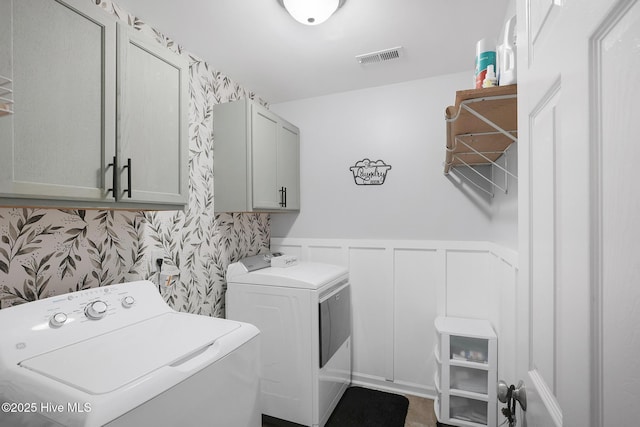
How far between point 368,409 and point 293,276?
1.14 m

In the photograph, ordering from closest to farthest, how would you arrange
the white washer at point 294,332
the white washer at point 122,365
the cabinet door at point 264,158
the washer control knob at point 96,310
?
the white washer at point 122,365 → the washer control knob at point 96,310 → the white washer at point 294,332 → the cabinet door at point 264,158

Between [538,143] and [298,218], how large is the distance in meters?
2.39

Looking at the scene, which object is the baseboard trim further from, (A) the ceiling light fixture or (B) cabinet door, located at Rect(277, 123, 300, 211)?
(A) the ceiling light fixture

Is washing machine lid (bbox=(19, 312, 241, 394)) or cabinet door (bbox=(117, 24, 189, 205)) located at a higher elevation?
cabinet door (bbox=(117, 24, 189, 205))

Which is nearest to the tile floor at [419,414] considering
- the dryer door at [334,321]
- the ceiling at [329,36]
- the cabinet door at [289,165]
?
the dryer door at [334,321]

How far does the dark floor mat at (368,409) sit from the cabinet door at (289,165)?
1.57 m

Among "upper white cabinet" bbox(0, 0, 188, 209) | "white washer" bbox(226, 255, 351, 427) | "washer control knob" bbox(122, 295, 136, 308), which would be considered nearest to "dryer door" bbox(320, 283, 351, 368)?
"white washer" bbox(226, 255, 351, 427)

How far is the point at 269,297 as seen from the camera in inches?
84.8

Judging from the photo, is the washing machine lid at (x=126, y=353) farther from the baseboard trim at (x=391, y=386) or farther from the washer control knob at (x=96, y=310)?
the baseboard trim at (x=391, y=386)

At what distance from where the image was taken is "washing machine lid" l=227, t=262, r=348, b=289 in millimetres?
2086

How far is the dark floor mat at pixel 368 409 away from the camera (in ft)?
7.09

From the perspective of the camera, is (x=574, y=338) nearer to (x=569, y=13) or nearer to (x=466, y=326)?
(x=569, y=13)

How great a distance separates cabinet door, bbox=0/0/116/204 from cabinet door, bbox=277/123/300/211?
1458 millimetres

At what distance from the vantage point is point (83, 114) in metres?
1.18
